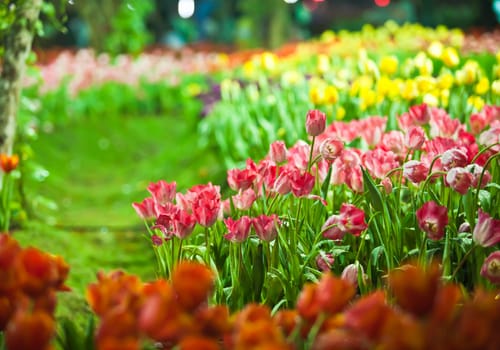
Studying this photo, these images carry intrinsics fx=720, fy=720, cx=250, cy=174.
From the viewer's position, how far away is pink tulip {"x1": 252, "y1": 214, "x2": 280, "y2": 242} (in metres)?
1.68

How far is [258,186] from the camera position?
2.03 m

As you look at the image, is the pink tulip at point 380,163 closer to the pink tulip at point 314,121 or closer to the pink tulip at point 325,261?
the pink tulip at point 314,121

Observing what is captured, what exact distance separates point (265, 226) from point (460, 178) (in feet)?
1.53

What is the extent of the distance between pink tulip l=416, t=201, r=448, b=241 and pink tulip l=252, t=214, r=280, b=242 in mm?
337

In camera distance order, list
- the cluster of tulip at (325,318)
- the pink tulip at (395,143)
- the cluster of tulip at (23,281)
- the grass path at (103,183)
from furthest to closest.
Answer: the grass path at (103,183)
the pink tulip at (395,143)
the cluster of tulip at (23,281)
the cluster of tulip at (325,318)

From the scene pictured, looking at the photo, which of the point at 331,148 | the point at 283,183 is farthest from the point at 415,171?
the point at 283,183

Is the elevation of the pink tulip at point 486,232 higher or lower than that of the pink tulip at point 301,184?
lower

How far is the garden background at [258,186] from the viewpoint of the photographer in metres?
1.09

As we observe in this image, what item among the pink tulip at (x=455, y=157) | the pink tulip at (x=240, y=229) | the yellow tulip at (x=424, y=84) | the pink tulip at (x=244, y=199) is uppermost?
the yellow tulip at (x=424, y=84)

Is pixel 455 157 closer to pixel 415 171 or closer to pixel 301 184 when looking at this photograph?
pixel 415 171

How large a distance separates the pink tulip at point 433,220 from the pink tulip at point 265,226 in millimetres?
337

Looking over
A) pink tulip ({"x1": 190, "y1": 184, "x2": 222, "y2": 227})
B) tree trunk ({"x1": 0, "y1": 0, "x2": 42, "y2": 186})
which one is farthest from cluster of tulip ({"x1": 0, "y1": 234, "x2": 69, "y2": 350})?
tree trunk ({"x1": 0, "y1": 0, "x2": 42, "y2": 186})

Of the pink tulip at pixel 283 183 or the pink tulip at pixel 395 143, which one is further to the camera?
the pink tulip at pixel 395 143

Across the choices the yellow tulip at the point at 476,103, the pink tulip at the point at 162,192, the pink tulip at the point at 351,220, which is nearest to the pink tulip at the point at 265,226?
the pink tulip at the point at 351,220
